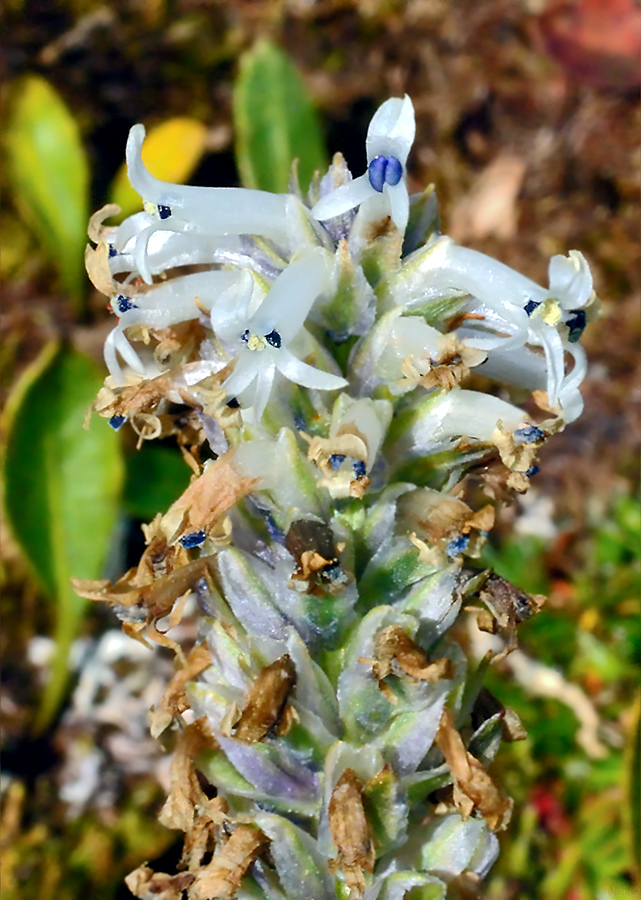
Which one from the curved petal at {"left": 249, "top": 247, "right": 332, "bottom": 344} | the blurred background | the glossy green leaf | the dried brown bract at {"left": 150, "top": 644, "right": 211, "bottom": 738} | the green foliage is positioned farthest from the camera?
the glossy green leaf

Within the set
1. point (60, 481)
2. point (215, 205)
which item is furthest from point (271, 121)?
point (215, 205)

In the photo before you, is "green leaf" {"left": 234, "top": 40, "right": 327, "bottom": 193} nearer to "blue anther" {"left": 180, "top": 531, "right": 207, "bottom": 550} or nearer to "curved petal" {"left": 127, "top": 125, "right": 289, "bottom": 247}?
"curved petal" {"left": 127, "top": 125, "right": 289, "bottom": 247}

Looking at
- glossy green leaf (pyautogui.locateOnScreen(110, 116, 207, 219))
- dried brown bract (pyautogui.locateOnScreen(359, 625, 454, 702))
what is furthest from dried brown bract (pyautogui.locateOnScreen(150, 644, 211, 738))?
glossy green leaf (pyautogui.locateOnScreen(110, 116, 207, 219))

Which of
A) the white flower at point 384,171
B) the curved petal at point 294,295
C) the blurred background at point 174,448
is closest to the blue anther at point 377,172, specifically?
the white flower at point 384,171

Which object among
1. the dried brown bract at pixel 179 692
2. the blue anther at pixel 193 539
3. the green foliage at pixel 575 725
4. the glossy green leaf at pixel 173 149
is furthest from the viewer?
the glossy green leaf at pixel 173 149

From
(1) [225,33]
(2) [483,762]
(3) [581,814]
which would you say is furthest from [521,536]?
(1) [225,33]

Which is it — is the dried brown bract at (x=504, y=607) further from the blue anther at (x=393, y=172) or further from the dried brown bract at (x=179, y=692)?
the blue anther at (x=393, y=172)
